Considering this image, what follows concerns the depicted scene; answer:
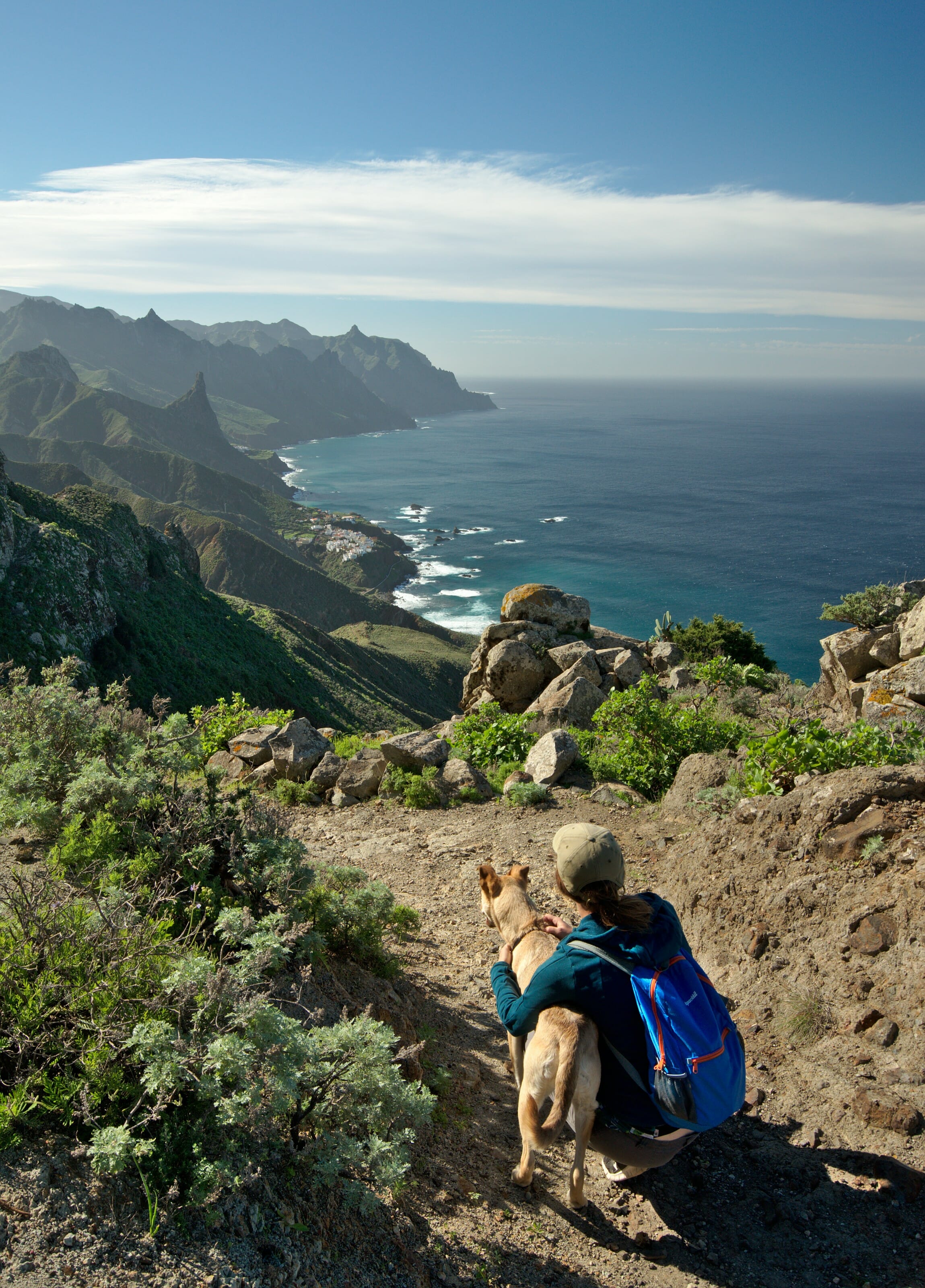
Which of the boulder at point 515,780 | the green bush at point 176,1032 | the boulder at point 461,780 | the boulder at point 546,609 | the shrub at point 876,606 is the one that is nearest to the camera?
the green bush at point 176,1032

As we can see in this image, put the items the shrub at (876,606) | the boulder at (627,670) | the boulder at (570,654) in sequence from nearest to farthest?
the shrub at (876,606) < the boulder at (627,670) < the boulder at (570,654)

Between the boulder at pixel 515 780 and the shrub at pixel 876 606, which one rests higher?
the shrub at pixel 876 606

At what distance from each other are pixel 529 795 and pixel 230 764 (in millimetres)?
4589

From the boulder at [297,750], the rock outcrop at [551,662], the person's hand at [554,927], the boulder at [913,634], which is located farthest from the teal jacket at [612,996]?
the rock outcrop at [551,662]

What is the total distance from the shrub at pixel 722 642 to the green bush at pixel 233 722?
32.9 feet

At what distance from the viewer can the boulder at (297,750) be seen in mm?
10383

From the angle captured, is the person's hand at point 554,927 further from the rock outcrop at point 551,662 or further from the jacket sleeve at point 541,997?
the rock outcrop at point 551,662

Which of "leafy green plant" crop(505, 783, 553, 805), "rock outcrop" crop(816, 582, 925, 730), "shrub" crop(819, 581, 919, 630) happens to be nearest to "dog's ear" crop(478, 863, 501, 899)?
"leafy green plant" crop(505, 783, 553, 805)

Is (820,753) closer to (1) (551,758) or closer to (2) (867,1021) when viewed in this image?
(2) (867,1021)

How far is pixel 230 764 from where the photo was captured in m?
10.7

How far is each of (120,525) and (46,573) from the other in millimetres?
16927

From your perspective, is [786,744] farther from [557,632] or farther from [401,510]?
[401,510]

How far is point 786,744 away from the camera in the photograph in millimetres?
6816

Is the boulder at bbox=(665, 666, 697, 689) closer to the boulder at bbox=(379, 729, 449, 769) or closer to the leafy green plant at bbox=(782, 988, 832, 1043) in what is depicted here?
the boulder at bbox=(379, 729, 449, 769)
